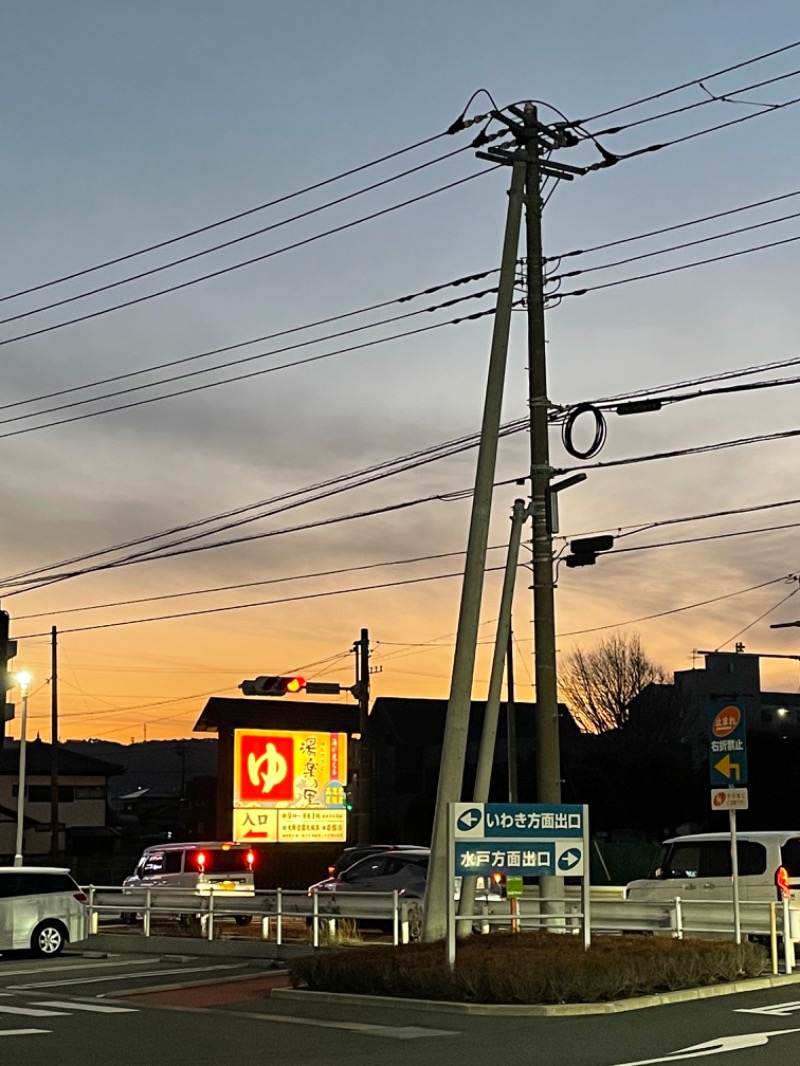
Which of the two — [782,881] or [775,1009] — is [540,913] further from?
[775,1009]

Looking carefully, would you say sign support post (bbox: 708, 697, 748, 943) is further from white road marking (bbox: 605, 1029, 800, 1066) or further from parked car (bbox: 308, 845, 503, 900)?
parked car (bbox: 308, 845, 503, 900)

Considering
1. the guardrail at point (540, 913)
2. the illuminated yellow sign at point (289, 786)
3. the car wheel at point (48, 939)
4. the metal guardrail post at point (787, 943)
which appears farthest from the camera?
the illuminated yellow sign at point (289, 786)

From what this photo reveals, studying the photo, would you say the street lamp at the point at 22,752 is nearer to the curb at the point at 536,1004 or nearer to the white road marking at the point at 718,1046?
the curb at the point at 536,1004

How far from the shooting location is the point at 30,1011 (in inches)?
674

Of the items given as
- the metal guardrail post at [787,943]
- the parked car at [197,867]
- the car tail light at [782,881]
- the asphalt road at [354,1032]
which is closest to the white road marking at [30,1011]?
the asphalt road at [354,1032]

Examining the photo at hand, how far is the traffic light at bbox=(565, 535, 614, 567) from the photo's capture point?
21.1 m

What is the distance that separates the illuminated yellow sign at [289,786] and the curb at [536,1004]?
936 inches

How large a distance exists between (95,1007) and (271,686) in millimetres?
24439

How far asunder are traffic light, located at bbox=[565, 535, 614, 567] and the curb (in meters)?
6.22

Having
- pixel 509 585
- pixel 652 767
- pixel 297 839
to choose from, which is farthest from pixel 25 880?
pixel 652 767

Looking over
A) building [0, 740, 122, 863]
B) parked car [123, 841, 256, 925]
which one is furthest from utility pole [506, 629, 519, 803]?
building [0, 740, 122, 863]

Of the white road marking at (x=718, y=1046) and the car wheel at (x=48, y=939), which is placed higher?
the white road marking at (x=718, y=1046)

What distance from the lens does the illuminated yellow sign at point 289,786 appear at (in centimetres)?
4156

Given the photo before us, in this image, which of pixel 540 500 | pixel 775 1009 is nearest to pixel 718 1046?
pixel 775 1009
